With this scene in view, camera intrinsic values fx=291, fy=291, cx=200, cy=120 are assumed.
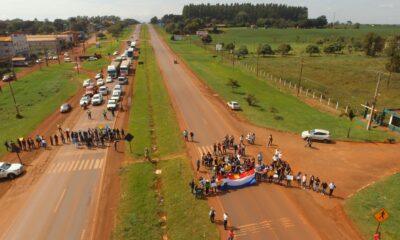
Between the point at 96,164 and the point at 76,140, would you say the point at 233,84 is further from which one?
the point at 96,164

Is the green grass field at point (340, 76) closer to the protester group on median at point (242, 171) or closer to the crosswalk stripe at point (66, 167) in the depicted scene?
the protester group on median at point (242, 171)

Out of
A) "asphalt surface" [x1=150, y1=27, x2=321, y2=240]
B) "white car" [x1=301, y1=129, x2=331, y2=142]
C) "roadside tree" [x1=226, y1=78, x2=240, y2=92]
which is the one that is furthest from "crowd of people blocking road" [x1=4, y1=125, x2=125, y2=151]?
"roadside tree" [x1=226, y1=78, x2=240, y2=92]

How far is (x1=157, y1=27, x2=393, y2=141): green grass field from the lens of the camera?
150ft

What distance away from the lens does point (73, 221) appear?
2614 cm

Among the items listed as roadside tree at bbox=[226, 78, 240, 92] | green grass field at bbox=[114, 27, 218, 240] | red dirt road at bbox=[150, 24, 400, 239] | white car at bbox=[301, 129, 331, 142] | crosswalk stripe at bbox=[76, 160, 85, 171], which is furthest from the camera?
roadside tree at bbox=[226, 78, 240, 92]

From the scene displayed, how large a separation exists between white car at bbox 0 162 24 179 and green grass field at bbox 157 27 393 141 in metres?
34.3

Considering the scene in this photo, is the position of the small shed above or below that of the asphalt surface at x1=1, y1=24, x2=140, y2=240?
above

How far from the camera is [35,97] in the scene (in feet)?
230

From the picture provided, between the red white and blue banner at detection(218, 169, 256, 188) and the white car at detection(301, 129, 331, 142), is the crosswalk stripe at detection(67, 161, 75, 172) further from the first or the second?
the white car at detection(301, 129, 331, 142)

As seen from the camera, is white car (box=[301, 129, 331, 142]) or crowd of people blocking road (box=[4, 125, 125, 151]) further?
white car (box=[301, 129, 331, 142])

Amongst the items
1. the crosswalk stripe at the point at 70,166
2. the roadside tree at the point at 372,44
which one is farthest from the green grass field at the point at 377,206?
the roadside tree at the point at 372,44

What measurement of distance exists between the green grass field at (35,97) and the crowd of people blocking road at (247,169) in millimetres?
29775

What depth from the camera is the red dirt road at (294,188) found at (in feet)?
79.7

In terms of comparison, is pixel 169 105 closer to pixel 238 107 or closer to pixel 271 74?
pixel 238 107
